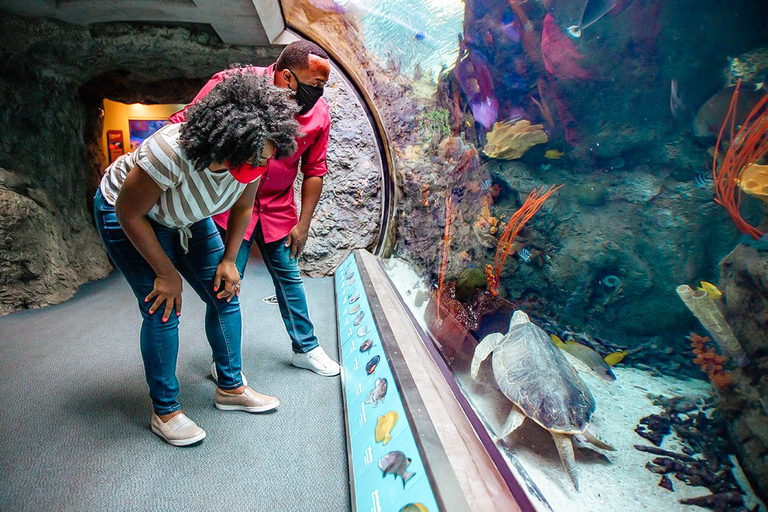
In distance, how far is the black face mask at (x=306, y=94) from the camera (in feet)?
5.34

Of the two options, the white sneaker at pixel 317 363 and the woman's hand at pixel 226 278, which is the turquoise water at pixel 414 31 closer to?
the woman's hand at pixel 226 278

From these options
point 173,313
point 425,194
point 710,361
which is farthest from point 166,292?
point 425,194

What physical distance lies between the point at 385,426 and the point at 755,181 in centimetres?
106

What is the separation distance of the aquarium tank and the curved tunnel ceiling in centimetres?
253

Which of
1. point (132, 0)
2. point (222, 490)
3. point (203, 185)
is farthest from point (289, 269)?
point (132, 0)

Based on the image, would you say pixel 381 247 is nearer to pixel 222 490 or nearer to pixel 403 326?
pixel 403 326

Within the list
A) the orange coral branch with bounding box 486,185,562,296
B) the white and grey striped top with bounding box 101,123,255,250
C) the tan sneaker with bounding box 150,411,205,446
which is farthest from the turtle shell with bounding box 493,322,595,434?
the tan sneaker with bounding box 150,411,205,446

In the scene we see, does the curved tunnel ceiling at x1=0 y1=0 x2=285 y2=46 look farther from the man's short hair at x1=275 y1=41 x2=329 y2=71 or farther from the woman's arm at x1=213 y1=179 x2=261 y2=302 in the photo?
the woman's arm at x1=213 y1=179 x2=261 y2=302

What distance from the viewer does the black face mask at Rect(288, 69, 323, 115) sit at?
5.34 ft

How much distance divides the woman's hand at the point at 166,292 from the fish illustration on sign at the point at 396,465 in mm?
842

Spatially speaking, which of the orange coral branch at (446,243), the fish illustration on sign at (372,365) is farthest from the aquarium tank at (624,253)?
the orange coral branch at (446,243)

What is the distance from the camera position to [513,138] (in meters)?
1.11

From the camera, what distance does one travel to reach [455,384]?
1.37 m

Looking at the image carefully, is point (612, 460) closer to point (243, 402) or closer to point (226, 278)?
point (226, 278)
